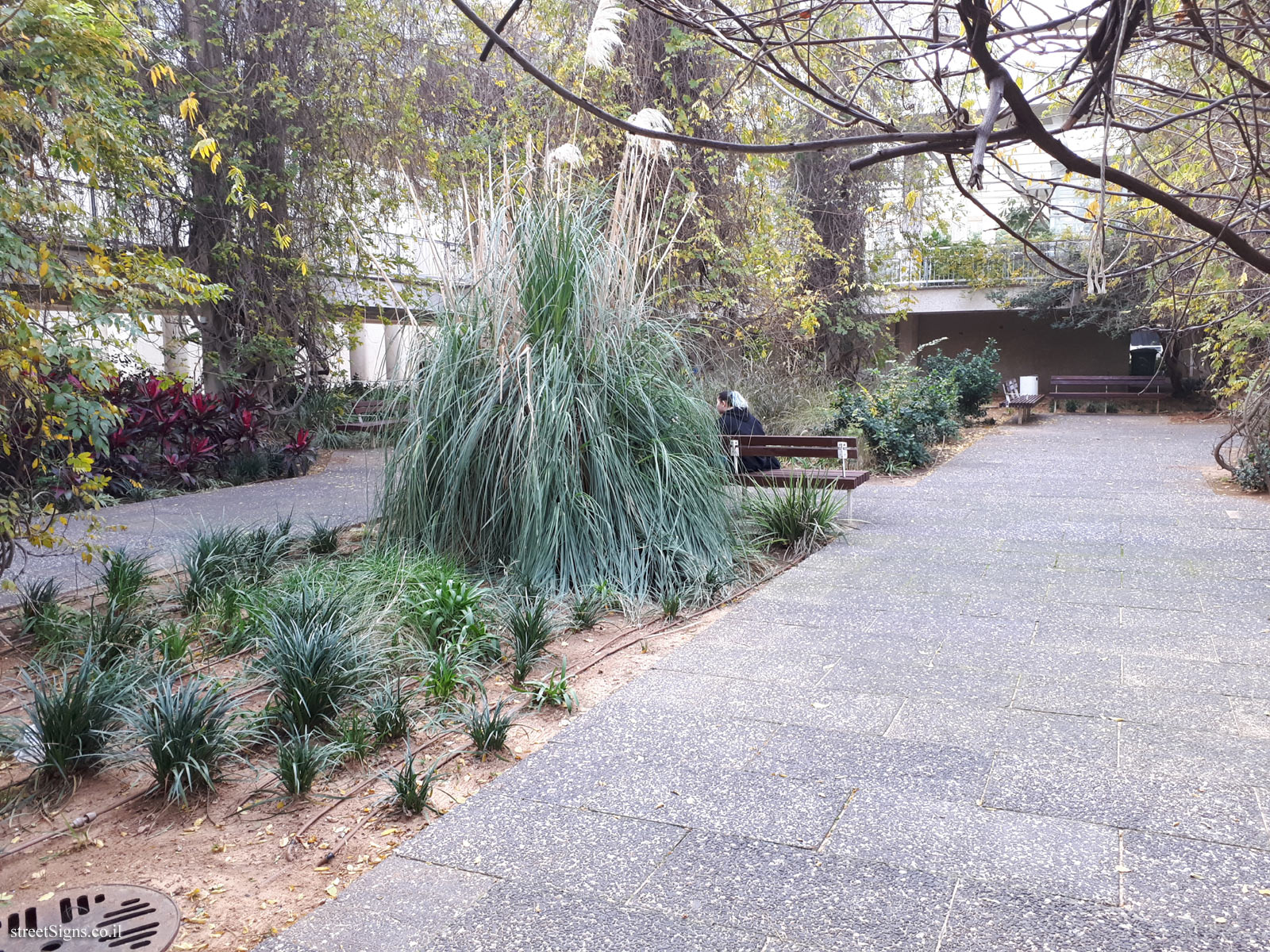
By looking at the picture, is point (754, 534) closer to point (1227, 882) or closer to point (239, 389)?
point (1227, 882)

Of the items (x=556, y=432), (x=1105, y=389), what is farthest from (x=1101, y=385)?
(x=556, y=432)

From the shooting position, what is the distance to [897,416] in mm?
11359

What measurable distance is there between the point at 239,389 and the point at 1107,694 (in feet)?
37.0

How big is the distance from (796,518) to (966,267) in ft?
57.1

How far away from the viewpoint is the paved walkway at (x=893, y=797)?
2.28 metres

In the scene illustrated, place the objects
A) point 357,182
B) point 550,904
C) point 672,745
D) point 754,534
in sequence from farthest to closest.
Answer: point 357,182
point 754,534
point 672,745
point 550,904

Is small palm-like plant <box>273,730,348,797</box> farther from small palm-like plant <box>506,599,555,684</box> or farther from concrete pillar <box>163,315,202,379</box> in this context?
concrete pillar <box>163,315,202,379</box>

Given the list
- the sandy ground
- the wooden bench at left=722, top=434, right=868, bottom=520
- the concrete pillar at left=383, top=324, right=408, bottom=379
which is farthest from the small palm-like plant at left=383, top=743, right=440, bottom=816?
the wooden bench at left=722, top=434, right=868, bottom=520

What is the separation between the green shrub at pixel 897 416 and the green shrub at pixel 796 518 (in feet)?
14.2

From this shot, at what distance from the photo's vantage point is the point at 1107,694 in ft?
12.3

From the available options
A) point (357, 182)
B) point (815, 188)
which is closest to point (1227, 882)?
point (357, 182)

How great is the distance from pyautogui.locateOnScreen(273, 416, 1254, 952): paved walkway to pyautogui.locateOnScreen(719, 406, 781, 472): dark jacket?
2.41 m

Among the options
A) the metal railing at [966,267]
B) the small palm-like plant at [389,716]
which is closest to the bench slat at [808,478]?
the small palm-like plant at [389,716]

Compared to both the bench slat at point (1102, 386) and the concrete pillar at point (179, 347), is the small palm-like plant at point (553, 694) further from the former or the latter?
the bench slat at point (1102, 386)
